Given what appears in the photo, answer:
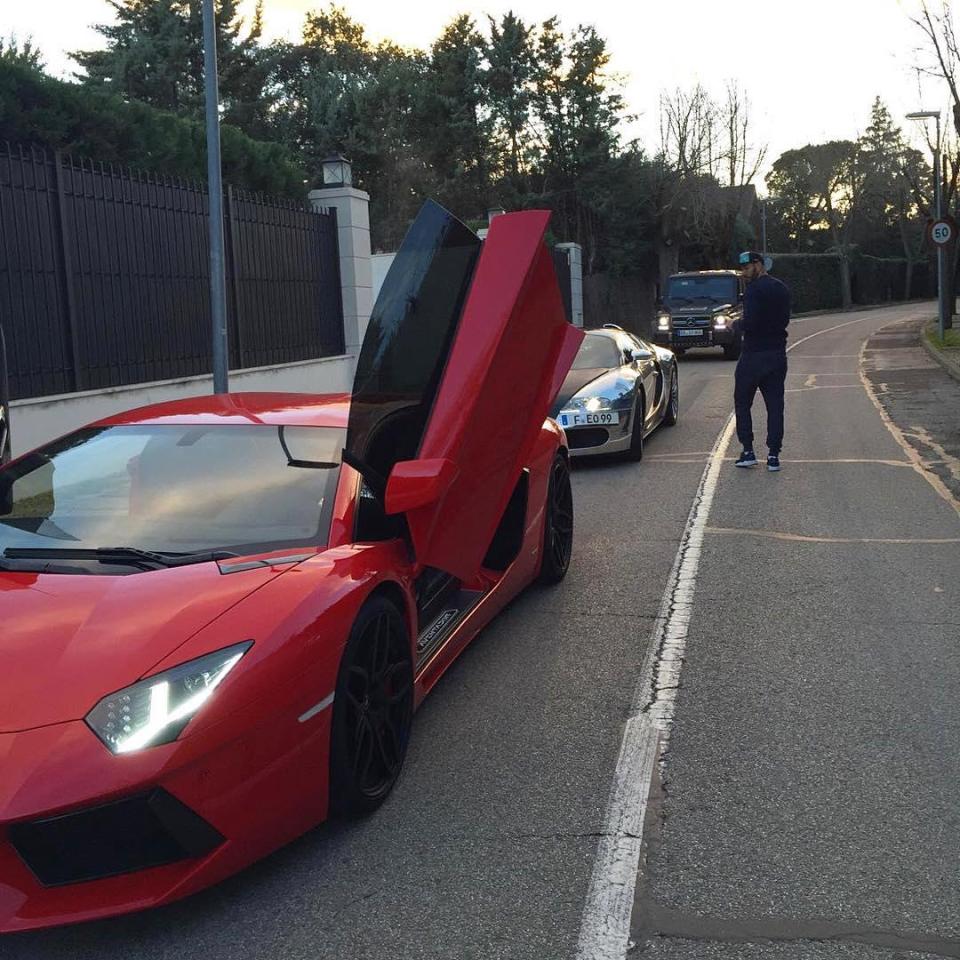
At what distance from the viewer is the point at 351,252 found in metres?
16.9

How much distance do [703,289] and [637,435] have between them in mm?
16065

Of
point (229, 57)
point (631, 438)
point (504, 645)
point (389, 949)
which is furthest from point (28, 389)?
point (229, 57)

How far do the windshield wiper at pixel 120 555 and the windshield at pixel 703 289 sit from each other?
2299 cm

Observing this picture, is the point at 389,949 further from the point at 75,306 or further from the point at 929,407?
the point at 929,407

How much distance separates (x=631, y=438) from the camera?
34.1 ft

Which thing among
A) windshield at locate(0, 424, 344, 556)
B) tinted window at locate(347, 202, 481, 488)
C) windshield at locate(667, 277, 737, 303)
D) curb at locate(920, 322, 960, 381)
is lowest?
curb at locate(920, 322, 960, 381)

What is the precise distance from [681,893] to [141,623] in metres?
1.64

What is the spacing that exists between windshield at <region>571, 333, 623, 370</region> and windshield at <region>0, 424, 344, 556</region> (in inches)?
271

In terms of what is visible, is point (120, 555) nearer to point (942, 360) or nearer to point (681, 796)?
point (681, 796)

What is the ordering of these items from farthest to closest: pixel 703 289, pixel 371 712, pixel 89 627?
pixel 703 289 → pixel 371 712 → pixel 89 627

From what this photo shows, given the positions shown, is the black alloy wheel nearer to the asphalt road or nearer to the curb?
the asphalt road

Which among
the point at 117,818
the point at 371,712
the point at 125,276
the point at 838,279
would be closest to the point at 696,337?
the point at 125,276

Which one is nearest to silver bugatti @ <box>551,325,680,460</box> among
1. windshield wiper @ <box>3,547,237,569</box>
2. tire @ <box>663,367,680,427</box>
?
tire @ <box>663,367,680,427</box>

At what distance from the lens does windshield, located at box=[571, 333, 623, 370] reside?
1101 centimetres
